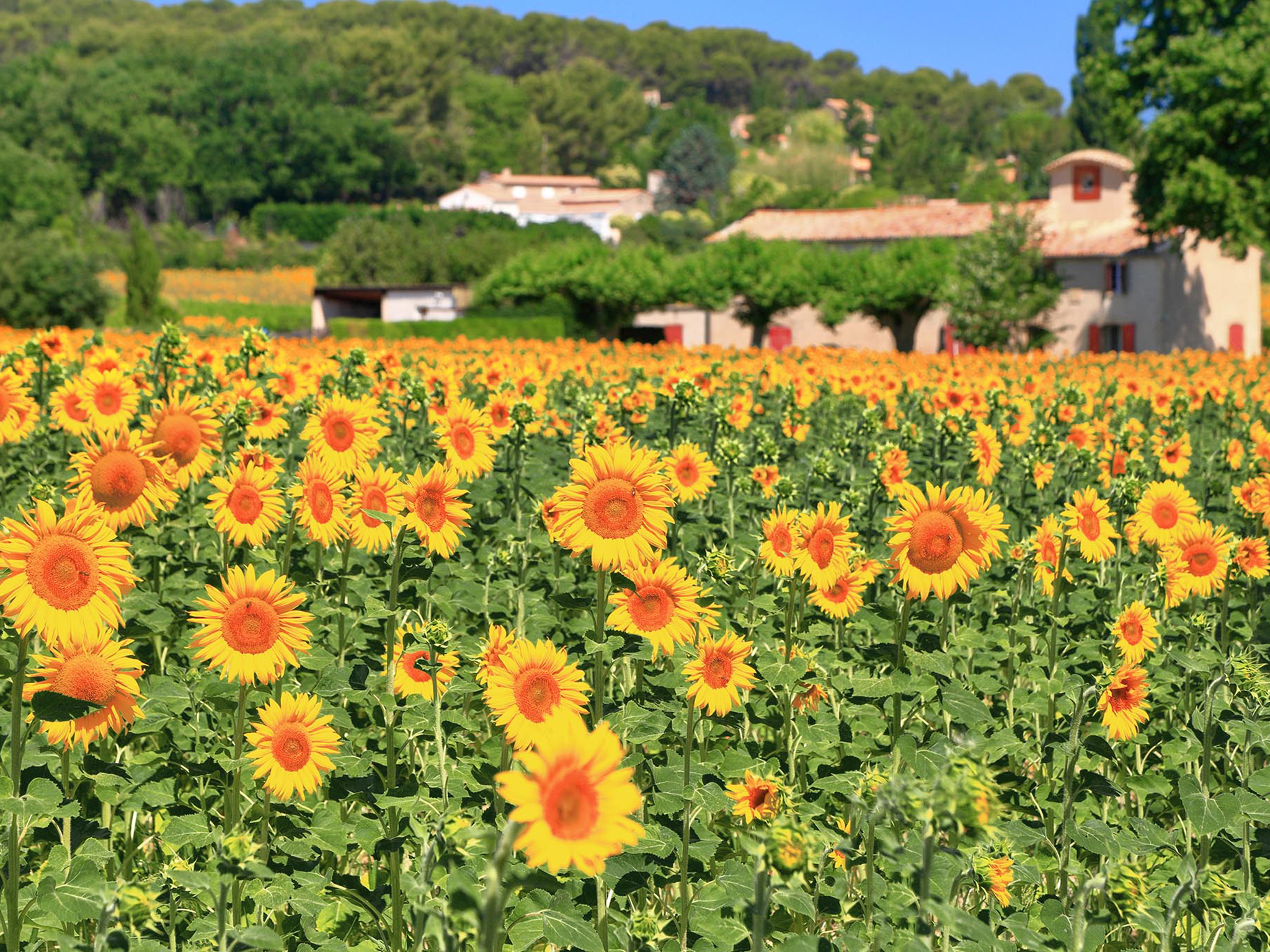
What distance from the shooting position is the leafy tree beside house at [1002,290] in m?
47.9

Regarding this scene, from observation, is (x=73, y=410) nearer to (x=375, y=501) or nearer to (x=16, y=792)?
(x=375, y=501)

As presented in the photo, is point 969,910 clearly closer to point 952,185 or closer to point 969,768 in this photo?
point 969,768

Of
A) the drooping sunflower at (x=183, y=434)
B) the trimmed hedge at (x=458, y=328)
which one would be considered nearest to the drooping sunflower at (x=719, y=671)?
the drooping sunflower at (x=183, y=434)

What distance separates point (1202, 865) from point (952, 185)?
482 feet

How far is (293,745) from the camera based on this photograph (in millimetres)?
3939

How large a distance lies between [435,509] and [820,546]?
1.54 metres

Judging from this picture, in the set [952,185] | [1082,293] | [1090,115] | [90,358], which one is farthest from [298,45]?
[90,358]

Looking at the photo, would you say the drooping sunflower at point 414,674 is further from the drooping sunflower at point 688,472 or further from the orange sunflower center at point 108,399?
the orange sunflower center at point 108,399

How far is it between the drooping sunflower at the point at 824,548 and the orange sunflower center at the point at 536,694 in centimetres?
168

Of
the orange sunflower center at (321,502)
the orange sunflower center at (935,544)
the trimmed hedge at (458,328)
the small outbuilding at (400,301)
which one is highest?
the small outbuilding at (400,301)

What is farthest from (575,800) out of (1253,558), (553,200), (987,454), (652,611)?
(553,200)

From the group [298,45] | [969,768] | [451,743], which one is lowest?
[451,743]

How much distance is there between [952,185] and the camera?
14325cm

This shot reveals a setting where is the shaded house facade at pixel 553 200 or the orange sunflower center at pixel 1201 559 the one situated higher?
the shaded house facade at pixel 553 200
